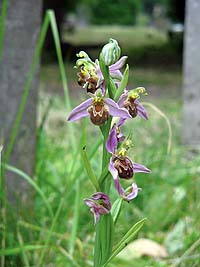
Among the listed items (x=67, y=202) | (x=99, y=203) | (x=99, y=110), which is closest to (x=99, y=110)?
(x=99, y=110)

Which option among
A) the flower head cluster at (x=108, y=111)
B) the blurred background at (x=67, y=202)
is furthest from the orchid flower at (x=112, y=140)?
the blurred background at (x=67, y=202)

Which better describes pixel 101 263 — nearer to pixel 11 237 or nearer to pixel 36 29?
pixel 11 237

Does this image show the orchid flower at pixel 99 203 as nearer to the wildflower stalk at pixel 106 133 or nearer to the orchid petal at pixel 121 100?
the wildflower stalk at pixel 106 133

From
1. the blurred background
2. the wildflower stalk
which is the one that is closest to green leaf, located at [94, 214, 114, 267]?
the wildflower stalk

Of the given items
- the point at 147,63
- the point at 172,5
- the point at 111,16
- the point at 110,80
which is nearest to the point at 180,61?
the point at 147,63

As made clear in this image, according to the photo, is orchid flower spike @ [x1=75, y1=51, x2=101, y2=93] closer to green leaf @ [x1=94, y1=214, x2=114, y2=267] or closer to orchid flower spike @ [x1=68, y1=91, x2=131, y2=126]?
orchid flower spike @ [x1=68, y1=91, x2=131, y2=126]

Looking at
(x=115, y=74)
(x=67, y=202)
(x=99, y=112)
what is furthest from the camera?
(x=67, y=202)

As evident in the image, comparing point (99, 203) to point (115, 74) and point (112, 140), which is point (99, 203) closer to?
point (112, 140)
